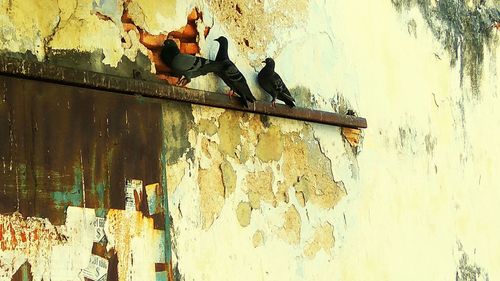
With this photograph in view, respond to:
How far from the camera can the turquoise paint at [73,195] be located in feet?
11.4

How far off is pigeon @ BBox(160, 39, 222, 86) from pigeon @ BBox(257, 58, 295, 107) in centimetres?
46

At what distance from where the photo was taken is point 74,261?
3510mm

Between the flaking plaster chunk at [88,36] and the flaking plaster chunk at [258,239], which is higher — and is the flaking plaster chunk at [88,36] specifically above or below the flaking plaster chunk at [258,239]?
above

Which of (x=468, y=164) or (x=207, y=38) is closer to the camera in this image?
(x=207, y=38)

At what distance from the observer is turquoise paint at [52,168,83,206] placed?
3480mm

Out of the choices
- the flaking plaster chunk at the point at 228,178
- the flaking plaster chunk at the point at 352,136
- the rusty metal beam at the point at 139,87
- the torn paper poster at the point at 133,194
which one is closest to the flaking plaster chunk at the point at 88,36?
the rusty metal beam at the point at 139,87

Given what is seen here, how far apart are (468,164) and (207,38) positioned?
267 cm

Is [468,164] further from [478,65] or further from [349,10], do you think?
[349,10]

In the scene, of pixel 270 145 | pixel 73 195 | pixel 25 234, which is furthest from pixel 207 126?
pixel 25 234

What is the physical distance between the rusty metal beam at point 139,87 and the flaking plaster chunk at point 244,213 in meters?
0.43

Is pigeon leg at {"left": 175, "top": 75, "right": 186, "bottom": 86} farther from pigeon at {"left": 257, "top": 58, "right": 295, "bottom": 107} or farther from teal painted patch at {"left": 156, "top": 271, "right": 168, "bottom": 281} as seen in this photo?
teal painted patch at {"left": 156, "top": 271, "right": 168, "bottom": 281}

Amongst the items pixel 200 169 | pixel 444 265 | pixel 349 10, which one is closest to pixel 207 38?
pixel 200 169

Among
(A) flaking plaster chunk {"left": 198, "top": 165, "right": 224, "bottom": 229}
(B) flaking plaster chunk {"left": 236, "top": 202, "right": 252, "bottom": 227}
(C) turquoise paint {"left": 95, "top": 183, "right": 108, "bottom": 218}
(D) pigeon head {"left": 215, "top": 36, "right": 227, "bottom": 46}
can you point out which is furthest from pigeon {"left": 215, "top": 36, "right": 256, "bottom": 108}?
(C) turquoise paint {"left": 95, "top": 183, "right": 108, "bottom": 218}

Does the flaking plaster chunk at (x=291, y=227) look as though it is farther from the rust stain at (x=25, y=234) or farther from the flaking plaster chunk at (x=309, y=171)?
the rust stain at (x=25, y=234)
